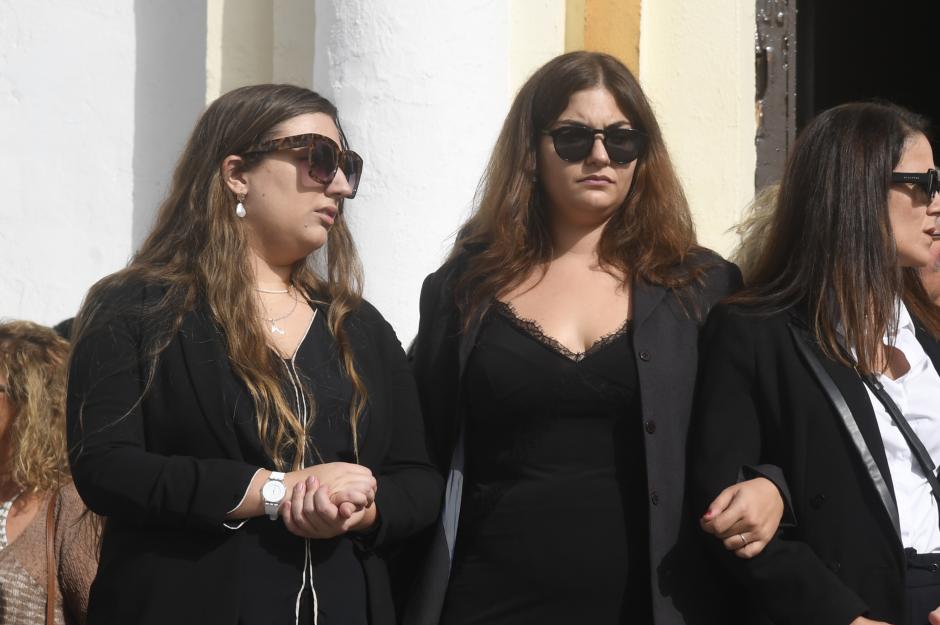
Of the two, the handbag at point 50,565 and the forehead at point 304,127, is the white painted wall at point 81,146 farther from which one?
the forehead at point 304,127

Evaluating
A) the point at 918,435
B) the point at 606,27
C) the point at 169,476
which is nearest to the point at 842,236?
the point at 918,435

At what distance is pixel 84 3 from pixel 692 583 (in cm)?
333

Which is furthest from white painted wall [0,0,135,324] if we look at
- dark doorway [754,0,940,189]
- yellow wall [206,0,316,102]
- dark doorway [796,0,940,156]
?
dark doorway [796,0,940,156]

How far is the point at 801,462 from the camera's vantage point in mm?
2611

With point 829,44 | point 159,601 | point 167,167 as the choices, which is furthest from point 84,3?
point 829,44

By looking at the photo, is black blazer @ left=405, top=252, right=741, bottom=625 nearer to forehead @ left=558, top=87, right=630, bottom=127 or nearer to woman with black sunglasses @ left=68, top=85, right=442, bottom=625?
woman with black sunglasses @ left=68, top=85, right=442, bottom=625

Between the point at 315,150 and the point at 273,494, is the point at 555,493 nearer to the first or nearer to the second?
the point at 273,494

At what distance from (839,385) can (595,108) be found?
883 millimetres

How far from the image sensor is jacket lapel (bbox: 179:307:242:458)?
8.59ft

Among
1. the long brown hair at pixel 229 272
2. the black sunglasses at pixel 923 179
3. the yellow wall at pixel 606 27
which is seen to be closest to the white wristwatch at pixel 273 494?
the long brown hair at pixel 229 272

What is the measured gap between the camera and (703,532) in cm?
270

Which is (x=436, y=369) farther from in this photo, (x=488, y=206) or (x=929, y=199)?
(x=929, y=199)

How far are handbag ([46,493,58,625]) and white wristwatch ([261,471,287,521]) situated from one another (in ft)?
3.51

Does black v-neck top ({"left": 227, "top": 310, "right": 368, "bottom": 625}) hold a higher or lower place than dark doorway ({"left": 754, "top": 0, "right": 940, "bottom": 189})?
lower
